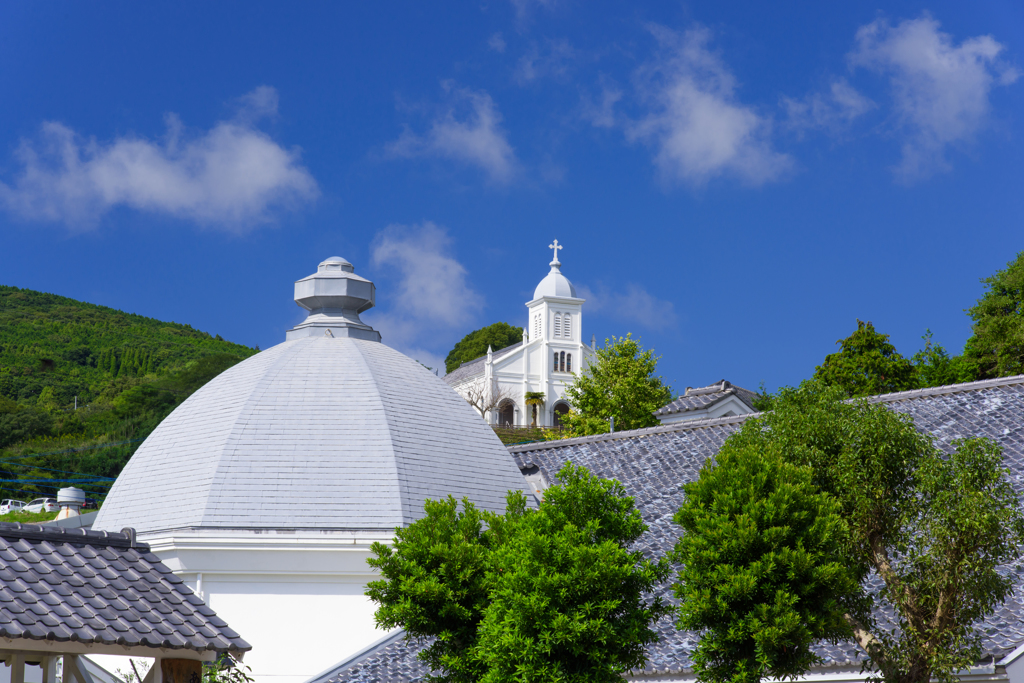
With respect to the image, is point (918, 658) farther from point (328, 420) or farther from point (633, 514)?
point (328, 420)

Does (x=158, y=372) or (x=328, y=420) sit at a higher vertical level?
(x=158, y=372)

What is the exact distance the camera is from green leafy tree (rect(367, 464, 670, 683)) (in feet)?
37.2

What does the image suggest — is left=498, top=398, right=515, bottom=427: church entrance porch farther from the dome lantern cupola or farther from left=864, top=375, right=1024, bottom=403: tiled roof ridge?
left=864, top=375, right=1024, bottom=403: tiled roof ridge

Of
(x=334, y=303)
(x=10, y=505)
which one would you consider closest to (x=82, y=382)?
(x=10, y=505)

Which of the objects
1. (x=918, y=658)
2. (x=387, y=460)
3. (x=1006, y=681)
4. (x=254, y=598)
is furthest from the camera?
(x=387, y=460)

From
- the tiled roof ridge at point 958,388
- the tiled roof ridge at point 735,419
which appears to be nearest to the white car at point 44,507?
the tiled roof ridge at point 735,419

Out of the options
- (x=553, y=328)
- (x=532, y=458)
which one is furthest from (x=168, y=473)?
(x=553, y=328)

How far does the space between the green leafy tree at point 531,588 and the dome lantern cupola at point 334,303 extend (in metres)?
10.6

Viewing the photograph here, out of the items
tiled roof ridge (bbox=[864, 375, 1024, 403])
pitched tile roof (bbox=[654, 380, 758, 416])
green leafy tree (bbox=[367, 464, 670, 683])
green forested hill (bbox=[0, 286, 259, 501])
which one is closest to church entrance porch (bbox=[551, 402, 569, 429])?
green forested hill (bbox=[0, 286, 259, 501])

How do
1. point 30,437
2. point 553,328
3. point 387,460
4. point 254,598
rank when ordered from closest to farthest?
point 254,598 < point 387,460 < point 30,437 < point 553,328

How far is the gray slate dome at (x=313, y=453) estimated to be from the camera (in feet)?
60.2

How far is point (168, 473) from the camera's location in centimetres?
1978

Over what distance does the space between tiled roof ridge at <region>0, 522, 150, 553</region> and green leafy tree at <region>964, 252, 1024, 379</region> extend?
34.8 meters

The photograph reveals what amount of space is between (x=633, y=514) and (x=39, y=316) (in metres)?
104
